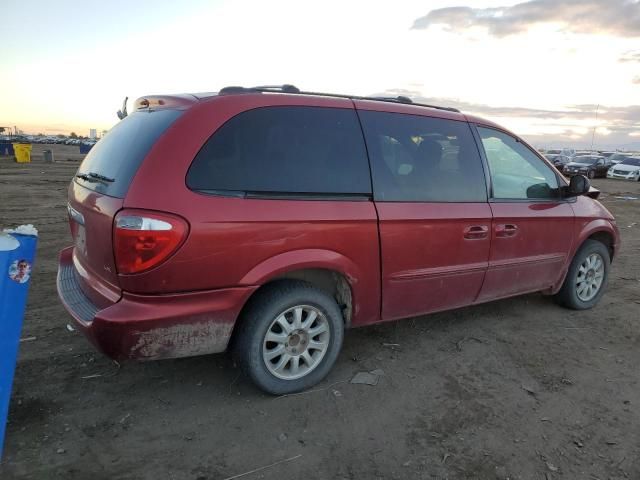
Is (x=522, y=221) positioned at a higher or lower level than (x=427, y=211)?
lower

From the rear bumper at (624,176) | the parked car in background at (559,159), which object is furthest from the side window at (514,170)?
the parked car in background at (559,159)

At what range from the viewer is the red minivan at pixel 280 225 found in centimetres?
260

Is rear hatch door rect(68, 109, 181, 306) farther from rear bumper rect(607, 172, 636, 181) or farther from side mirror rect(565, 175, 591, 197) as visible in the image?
rear bumper rect(607, 172, 636, 181)

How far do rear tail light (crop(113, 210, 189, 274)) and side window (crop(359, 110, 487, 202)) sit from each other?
54.3 inches

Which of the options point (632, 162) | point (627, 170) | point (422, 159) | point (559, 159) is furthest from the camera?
point (559, 159)

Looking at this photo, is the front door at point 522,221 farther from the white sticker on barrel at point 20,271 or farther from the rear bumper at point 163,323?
the white sticker on barrel at point 20,271

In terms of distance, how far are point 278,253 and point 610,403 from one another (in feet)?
7.88

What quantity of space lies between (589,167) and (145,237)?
110ft

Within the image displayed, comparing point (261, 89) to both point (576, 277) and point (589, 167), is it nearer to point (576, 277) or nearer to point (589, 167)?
point (576, 277)

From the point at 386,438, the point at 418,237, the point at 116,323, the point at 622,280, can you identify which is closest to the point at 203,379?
the point at 116,323

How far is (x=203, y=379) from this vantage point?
131 inches

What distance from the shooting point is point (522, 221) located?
4.15 m

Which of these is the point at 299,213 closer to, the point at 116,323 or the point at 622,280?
the point at 116,323

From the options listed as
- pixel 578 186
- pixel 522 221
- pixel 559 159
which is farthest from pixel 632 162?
pixel 522 221
